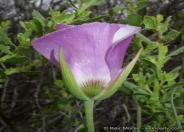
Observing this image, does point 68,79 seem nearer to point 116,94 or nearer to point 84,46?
point 84,46

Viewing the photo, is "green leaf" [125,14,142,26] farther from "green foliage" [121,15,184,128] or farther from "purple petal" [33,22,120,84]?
"purple petal" [33,22,120,84]

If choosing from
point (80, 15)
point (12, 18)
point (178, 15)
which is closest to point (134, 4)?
point (80, 15)

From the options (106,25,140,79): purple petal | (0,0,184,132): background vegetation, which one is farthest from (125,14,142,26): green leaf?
(106,25,140,79): purple petal

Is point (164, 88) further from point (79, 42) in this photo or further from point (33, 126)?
point (33, 126)

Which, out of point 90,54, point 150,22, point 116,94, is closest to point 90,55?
point 90,54

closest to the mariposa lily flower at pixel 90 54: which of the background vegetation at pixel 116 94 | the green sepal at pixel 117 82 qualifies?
the green sepal at pixel 117 82

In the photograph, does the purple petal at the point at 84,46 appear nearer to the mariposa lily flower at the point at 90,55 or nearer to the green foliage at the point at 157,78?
the mariposa lily flower at the point at 90,55

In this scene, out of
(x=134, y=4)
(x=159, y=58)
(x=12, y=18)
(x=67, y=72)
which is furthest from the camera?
(x=12, y=18)
